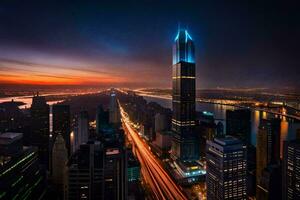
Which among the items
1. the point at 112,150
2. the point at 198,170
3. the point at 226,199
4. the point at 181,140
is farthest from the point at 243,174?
the point at 181,140

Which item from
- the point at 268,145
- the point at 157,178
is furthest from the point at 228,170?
the point at 268,145

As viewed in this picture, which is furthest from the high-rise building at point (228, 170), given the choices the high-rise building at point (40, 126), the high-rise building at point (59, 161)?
the high-rise building at point (40, 126)

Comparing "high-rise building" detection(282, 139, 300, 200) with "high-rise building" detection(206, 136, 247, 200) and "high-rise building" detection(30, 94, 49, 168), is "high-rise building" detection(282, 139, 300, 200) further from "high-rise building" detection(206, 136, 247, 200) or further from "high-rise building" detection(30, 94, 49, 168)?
"high-rise building" detection(30, 94, 49, 168)

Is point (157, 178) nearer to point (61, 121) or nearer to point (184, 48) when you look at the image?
point (61, 121)

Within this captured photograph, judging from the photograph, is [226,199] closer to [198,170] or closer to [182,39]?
[198,170]

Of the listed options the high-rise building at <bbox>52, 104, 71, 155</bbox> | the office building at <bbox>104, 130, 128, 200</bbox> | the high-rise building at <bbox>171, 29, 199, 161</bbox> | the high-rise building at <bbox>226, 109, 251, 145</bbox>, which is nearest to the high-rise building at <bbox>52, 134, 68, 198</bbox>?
the high-rise building at <bbox>52, 104, 71, 155</bbox>

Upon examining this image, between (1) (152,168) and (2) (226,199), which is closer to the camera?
(2) (226,199)

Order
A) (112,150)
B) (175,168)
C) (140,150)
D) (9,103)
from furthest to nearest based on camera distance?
(140,150), (9,103), (175,168), (112,150)
